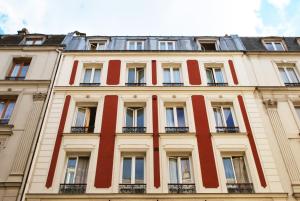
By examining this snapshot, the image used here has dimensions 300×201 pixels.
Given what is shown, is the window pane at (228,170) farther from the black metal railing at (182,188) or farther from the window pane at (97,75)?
the window pane at (97,75)

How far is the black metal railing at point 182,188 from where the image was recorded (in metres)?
13.0

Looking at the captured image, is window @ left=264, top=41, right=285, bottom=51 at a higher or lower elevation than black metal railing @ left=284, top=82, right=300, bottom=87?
higher

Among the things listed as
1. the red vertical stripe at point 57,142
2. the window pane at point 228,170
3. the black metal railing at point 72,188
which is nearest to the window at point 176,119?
the window pane at point 228,170

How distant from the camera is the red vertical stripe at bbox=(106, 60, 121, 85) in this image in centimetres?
1814

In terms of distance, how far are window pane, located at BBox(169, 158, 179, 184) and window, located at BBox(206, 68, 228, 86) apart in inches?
229

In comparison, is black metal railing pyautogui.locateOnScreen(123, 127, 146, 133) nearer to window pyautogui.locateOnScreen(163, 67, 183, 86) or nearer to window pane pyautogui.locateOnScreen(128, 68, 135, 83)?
window pyautogui.locateOnScreen(163, 67, 183, 86)

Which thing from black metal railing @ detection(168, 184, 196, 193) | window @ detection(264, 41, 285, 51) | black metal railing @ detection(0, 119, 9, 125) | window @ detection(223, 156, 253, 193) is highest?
window @ detection(264, 41, 285, 51)

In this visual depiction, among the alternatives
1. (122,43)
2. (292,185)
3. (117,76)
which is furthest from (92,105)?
(292,185)

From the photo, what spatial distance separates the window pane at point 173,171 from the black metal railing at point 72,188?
3857 millimetres

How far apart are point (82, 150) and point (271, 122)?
31.7 feet

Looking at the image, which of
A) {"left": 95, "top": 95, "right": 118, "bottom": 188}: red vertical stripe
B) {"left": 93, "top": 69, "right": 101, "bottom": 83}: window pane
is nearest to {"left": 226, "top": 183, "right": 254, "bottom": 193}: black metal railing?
{"left": 95, "top": 95, "right": 118, "bottom": 188}: red vertical stripe

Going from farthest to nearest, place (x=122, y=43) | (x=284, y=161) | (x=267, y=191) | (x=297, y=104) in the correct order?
(x=122, y=43), (x=297, y=104), (x=284, y=161), (x=267, y=191)

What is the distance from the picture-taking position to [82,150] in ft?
47.4

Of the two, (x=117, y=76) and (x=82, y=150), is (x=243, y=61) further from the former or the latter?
(x=82, y=150)
